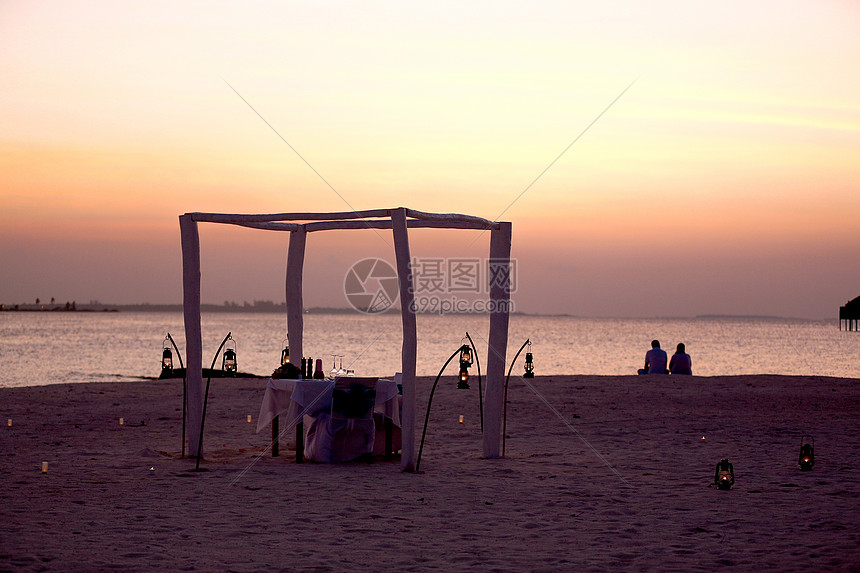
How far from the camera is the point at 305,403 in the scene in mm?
9906

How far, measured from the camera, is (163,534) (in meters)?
6.52

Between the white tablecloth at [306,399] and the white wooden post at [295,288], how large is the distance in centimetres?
176

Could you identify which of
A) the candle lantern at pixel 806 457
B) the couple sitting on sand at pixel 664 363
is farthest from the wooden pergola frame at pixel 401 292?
the couple sitting on sand at pixel 664 363

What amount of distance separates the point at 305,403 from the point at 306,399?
5 centimetres

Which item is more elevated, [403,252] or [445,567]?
[403,252]

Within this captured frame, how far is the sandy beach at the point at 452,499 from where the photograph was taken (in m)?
6.02

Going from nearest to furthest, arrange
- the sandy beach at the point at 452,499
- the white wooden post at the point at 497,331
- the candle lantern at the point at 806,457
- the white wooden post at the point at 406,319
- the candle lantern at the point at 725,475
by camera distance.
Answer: the sandy beach at the point at 452,499, the candle lantern at the point at 725,475, the candle lantern at the point at 806,457, the white wooden post at the point at 406,319, the white wooden post at the point at 497,331

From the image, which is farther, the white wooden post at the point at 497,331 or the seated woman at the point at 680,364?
the seated woman at the point at 680,364

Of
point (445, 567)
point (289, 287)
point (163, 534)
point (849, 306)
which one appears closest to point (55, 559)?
point (163, 534)

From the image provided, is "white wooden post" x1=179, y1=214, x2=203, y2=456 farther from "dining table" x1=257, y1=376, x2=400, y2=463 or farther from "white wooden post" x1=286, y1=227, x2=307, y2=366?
"white wooden post" x1=286, y1=227, x2=307, y2=366

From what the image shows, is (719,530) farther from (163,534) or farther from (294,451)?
(294,451)

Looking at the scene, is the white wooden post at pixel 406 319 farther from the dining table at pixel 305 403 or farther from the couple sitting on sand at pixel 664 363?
the couple sitting on sand at pixel 664 363

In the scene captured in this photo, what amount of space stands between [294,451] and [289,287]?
95.4 inches

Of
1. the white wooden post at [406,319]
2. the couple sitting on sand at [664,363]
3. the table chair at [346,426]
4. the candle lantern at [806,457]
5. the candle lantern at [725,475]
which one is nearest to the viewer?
the candle lantern at [725,475]
